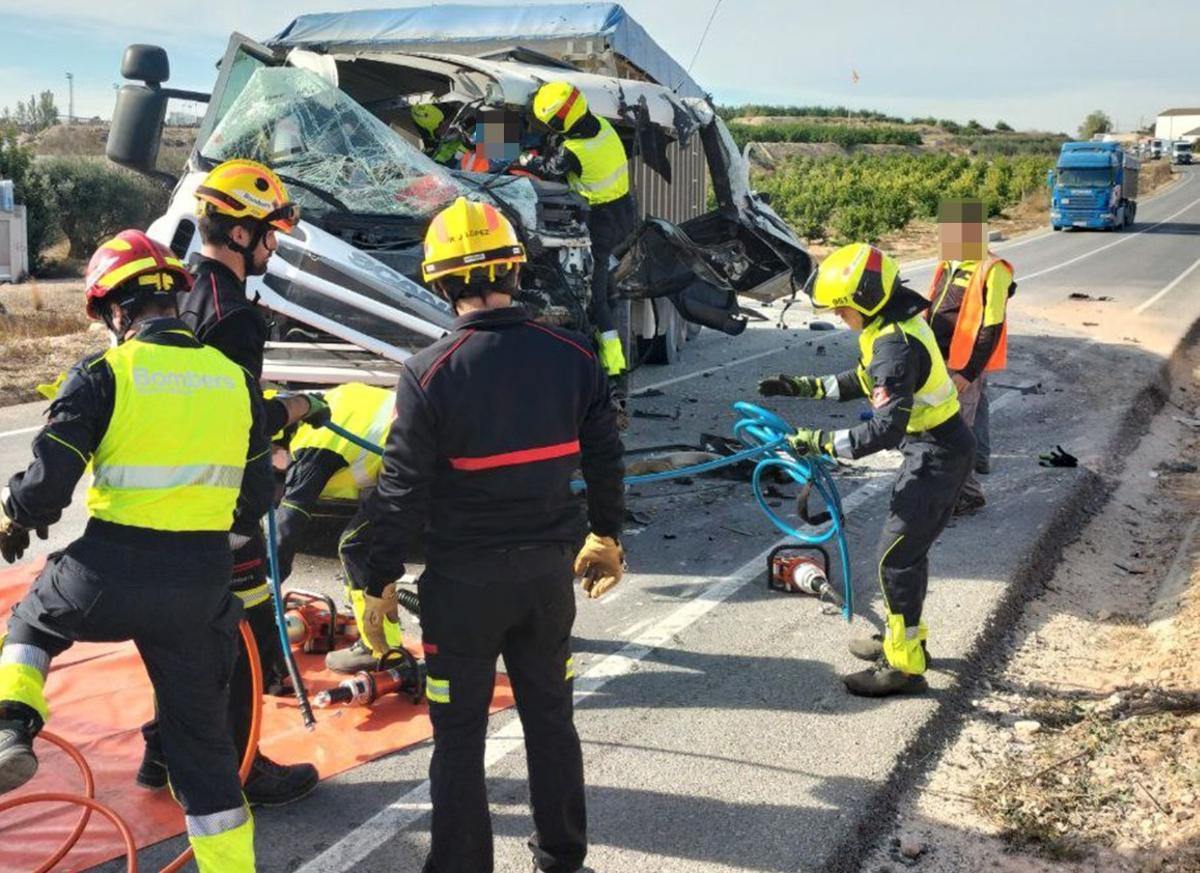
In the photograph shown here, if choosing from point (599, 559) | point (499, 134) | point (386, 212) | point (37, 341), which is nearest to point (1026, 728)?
point (599, 559)

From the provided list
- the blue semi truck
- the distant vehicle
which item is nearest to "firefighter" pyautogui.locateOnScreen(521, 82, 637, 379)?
the blue semi truck

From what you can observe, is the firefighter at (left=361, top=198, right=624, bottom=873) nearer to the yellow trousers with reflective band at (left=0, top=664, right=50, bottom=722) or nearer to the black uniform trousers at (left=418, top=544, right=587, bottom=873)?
the black uniform trousers at (left=418, top=544, right=587, bottom=873)

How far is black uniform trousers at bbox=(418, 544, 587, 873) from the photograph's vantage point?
2.96m

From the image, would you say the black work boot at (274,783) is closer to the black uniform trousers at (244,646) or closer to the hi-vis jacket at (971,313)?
the black uniform trousers at (244,646)

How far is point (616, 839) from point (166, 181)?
539 centimetres

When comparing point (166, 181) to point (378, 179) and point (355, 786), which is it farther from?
point (355, 786)

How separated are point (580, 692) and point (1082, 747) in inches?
76.2

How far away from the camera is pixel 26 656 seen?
275 centimetres

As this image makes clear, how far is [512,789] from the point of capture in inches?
150

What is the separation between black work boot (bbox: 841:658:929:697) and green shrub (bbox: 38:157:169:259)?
28086mm

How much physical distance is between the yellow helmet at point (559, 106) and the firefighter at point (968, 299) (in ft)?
8.68

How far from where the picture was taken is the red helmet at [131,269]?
3.03 meters

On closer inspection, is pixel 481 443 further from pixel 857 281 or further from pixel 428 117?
pixel 428 117

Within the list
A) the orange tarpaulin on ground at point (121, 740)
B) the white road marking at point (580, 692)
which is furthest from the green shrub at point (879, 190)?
the orange tarpaulin on ground at point (121, 740)
